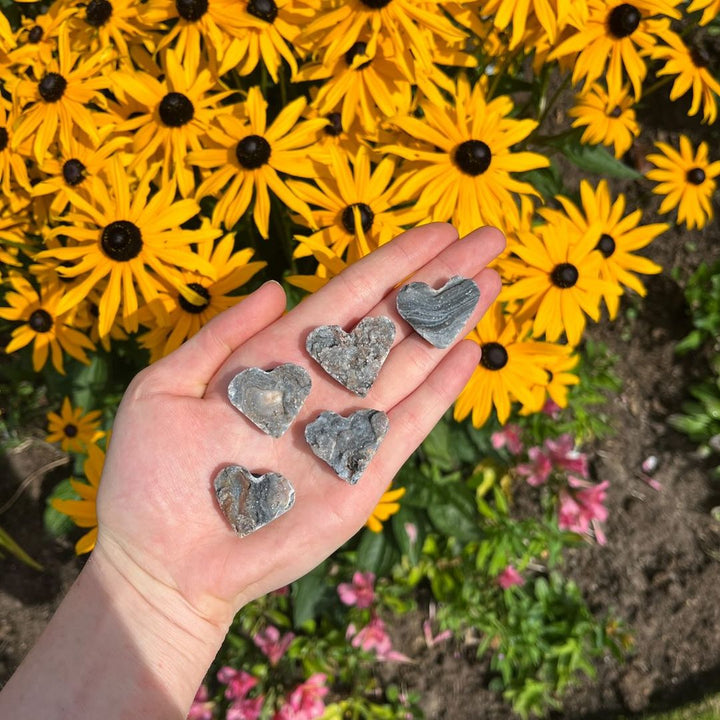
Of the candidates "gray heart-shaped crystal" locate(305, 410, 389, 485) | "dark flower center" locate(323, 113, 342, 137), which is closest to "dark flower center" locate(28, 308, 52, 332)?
"gray heart-shaped crystal" locate(305, 410, 389, 485)

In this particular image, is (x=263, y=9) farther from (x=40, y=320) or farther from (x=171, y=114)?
(x=40, y=320)

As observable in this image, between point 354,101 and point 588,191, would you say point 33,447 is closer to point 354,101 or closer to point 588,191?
point 354,101

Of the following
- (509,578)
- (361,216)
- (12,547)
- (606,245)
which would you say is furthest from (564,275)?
(12,547)

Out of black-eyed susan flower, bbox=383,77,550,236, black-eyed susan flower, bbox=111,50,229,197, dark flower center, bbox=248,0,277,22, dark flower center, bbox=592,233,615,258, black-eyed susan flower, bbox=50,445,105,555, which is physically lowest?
dark flower center, bbox=592,233,615,258

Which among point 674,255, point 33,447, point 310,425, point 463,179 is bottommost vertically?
point 674,255

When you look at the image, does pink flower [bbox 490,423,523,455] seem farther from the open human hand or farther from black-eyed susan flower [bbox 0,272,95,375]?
black-eyed susan flower [bbox 0,272,95,375]

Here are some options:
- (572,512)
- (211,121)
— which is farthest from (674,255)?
(211,121)

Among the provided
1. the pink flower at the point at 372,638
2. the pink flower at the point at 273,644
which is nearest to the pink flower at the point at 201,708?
the pink flower at the point at 273,644
